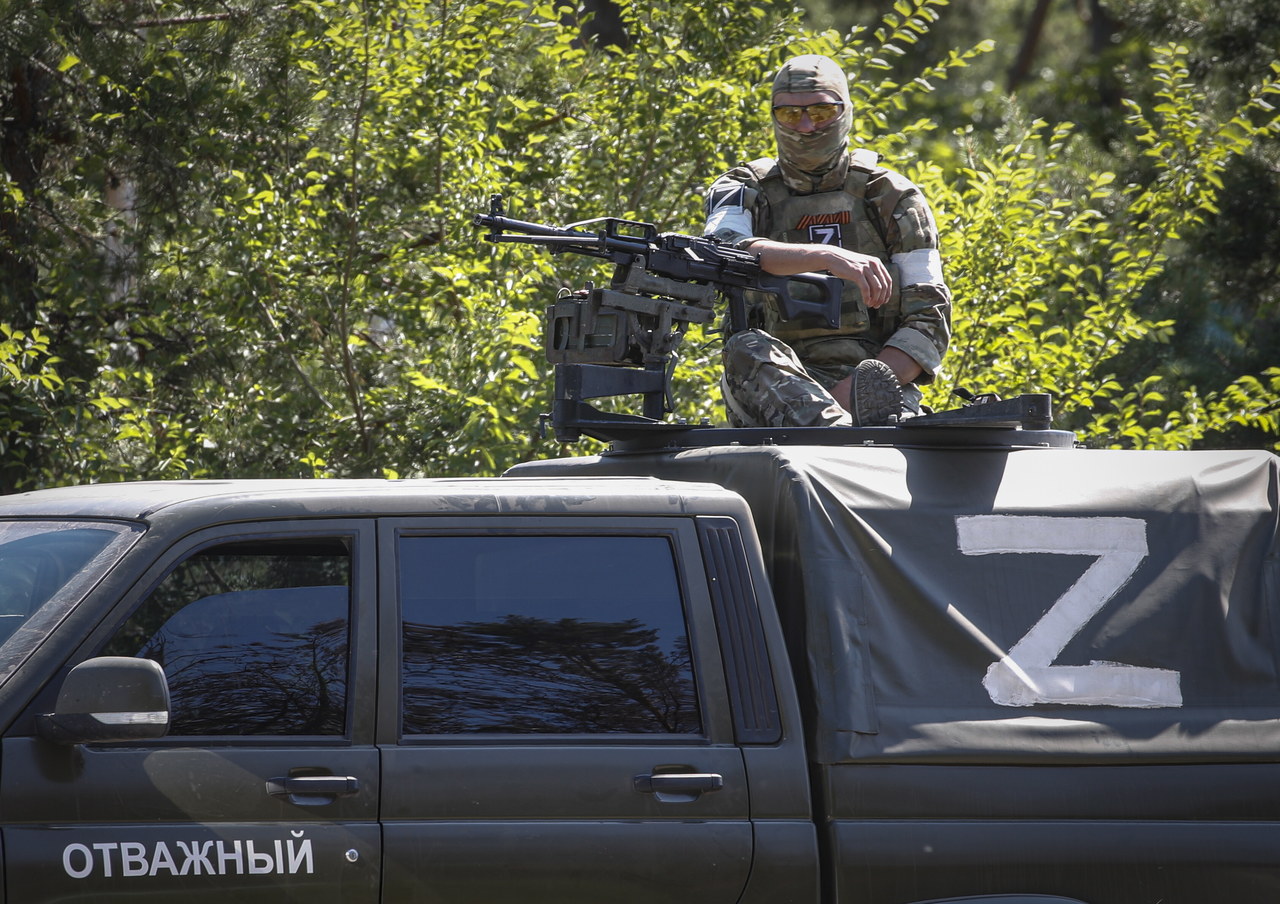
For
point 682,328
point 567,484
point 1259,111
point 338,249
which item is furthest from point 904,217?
point 1259,111

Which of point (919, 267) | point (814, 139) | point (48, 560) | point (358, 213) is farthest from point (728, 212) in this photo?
point (358, 213)

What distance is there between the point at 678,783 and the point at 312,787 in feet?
2.53

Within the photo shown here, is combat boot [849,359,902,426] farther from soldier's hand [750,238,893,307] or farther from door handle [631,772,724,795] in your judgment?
door handle [631,772,724,795]

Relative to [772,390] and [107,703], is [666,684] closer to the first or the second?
[107,703]

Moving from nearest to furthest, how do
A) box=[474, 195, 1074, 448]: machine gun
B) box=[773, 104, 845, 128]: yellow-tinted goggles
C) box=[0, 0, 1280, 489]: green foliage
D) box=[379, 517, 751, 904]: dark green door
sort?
1. box=[379, 517, 751, 904]: dark green door
2. box=[474, 195, 1074, 448]: machine gun
3. box=[773, 104, 845, 128]: yellow-tinted goggles
4. box=[0, 0, 1280, 489]: green foliage

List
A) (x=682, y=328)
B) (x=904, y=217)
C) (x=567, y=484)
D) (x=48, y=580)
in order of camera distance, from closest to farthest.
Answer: (x=48, y=580) → (x=567, y=484) → (x=682, y=328) → (x=904, y=217)

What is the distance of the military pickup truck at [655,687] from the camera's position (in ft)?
9.36

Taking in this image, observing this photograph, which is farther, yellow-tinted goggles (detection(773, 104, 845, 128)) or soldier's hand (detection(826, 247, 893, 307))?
yellow-tinted goggles (detection(773, 104, 845, 128))

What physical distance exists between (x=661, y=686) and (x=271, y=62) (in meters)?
6.02

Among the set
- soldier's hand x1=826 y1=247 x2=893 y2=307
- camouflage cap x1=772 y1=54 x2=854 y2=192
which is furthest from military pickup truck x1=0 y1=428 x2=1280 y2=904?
camouflage cap x1=772 y1=54 x2=854 y2=192

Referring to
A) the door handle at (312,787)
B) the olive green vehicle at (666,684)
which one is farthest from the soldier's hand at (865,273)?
the door handle at (312,787)

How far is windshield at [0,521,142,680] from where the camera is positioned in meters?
2.85

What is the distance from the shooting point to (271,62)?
8070 mm

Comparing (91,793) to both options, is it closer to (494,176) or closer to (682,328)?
(682,328)
